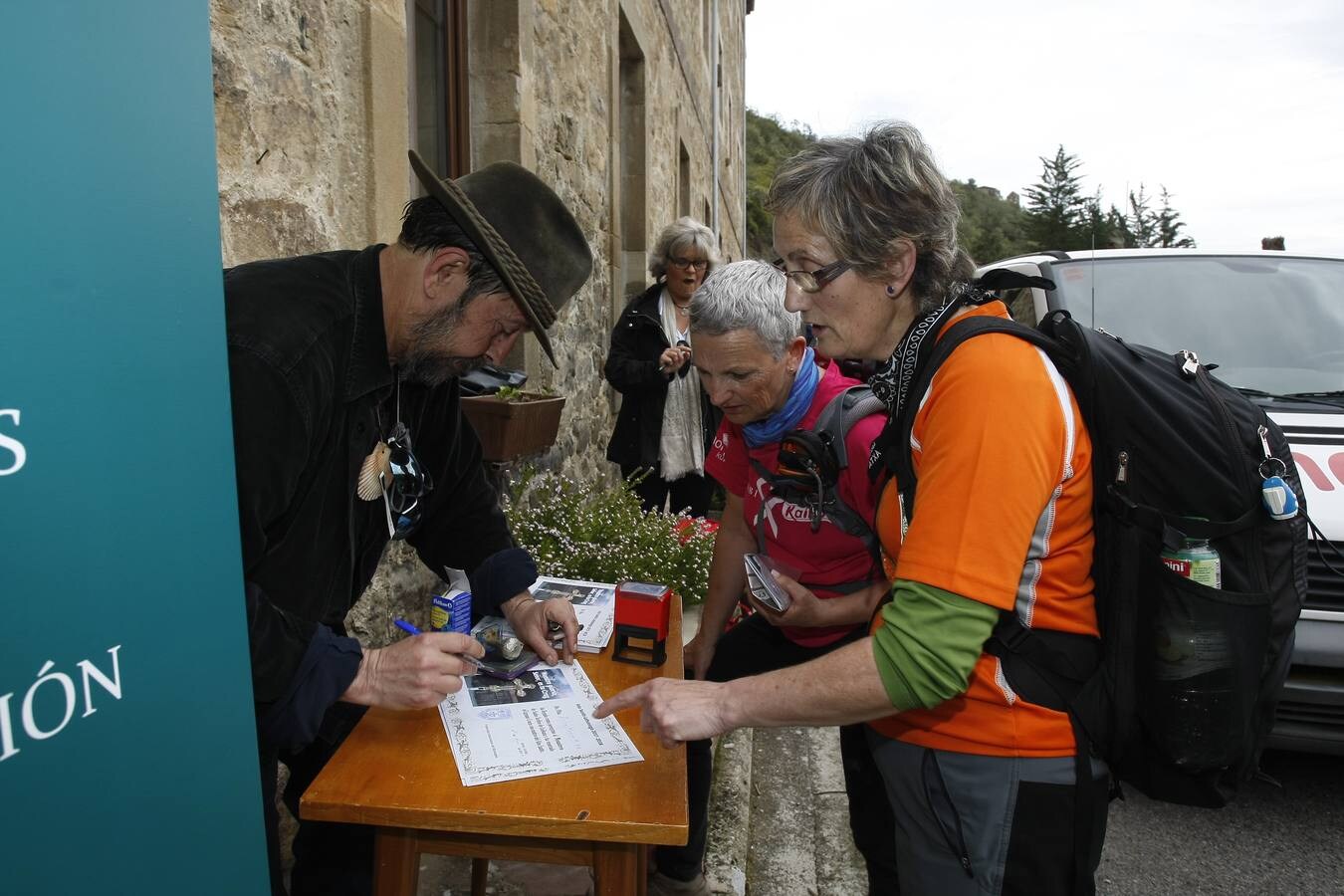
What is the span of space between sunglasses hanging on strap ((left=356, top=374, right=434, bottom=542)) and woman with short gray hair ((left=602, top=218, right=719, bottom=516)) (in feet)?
9.03

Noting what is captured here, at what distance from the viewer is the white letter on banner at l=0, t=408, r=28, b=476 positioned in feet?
2.42

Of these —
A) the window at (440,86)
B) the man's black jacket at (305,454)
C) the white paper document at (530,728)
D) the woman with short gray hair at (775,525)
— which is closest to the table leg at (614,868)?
the white paper document at (530,728)

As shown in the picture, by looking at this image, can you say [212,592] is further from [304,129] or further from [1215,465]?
[304,129]

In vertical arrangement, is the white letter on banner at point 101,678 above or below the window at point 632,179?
below

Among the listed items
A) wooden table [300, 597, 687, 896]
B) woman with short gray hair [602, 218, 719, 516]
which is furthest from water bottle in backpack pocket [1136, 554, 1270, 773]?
woman with short gray hair [602, 218, 719, 516]

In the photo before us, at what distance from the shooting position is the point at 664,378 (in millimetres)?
4520

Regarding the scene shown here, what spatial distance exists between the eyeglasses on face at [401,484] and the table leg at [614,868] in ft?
2.34

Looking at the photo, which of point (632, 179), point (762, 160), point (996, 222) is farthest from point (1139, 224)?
point (996, 222)

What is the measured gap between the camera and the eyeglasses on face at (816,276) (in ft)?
4.91

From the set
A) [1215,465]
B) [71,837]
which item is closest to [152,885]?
[71,837]

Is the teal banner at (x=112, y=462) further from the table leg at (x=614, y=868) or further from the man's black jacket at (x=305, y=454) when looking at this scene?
the table leg at (x=614, y=868)

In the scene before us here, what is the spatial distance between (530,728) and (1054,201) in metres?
43.1

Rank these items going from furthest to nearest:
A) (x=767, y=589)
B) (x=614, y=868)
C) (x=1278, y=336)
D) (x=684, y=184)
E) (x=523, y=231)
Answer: (x=684, y=184), (x=1278, y=336), (x=767, y=589), (x=523, y=231), (x=614, y=868)

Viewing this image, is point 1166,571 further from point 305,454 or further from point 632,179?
point 632,179
